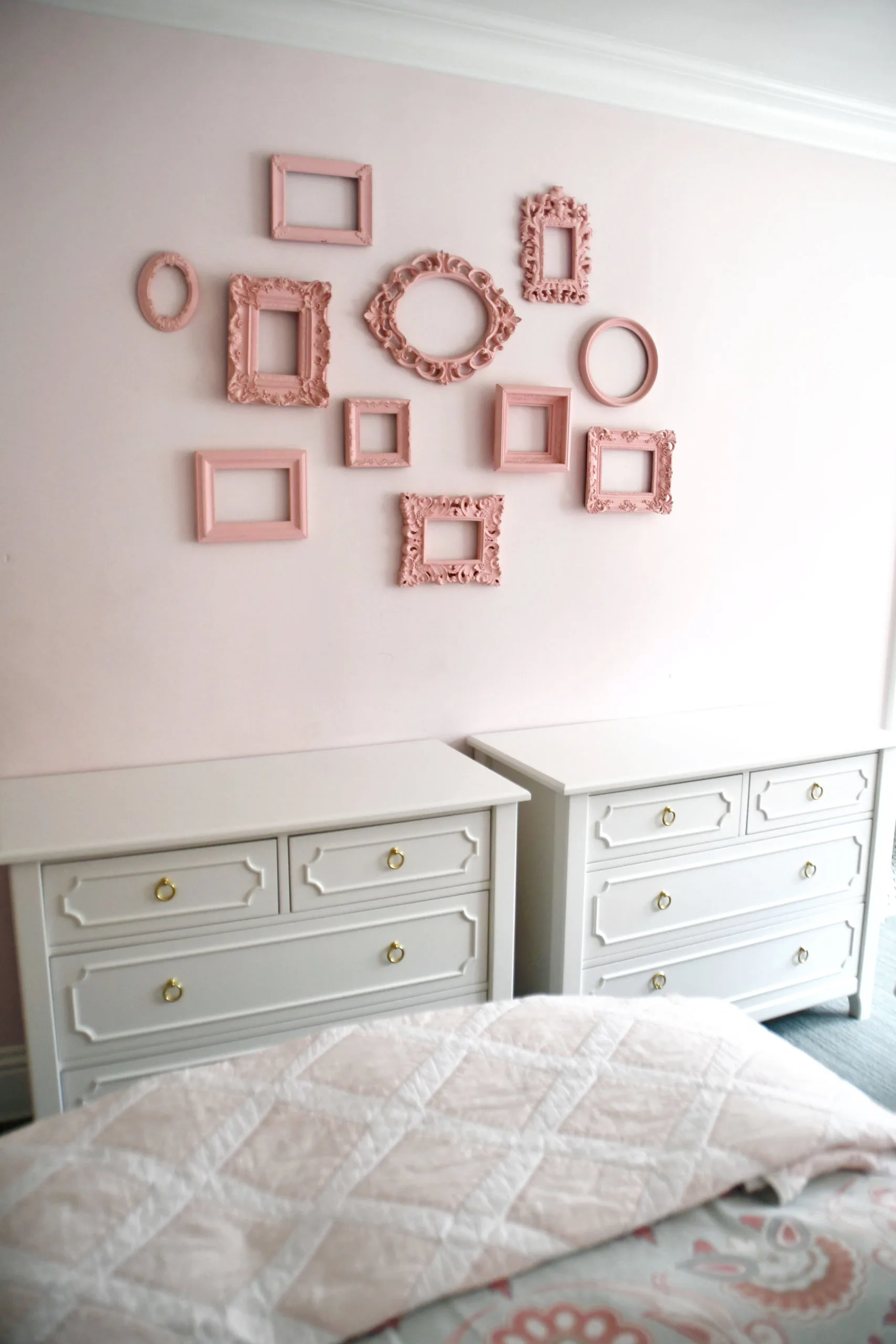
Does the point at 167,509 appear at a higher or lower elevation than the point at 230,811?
higher

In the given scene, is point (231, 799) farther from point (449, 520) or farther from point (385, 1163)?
point (385, 1163)

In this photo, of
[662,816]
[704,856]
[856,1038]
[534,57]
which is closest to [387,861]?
[662,816]

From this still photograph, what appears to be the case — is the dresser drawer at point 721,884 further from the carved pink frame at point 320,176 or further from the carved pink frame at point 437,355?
the carved pink frame at point 320,176

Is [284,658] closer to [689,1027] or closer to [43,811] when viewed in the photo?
[43,811]

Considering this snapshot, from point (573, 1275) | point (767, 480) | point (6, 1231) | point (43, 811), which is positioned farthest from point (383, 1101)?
point (767, 480)

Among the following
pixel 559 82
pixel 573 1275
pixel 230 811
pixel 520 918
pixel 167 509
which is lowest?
pixel 520 918

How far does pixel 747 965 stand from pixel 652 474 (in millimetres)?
1417

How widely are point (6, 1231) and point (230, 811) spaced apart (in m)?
1.03

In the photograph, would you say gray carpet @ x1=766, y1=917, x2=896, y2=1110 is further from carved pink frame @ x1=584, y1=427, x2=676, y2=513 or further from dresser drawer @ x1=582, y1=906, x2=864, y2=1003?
carved pink frame @ x1=584, y1=427, x2=676, y2=513

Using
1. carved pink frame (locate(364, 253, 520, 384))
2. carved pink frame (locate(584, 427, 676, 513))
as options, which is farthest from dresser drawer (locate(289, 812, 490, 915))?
carved pink frame (locate(364, 253, 520, 384))

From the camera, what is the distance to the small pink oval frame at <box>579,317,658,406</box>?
273 centimetres

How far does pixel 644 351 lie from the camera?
284 centimetres

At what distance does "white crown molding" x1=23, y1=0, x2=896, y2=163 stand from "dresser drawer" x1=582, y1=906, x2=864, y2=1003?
89.7 inches

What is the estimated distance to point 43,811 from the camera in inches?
81.3
